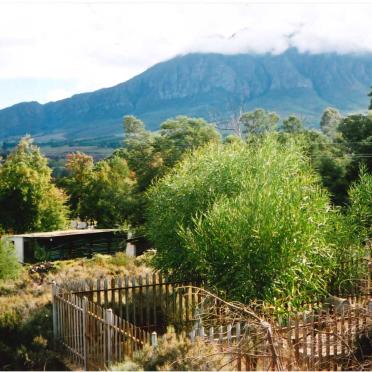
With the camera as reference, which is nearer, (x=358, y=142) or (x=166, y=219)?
(x=166, y=219)

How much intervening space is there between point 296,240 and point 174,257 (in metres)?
3.75

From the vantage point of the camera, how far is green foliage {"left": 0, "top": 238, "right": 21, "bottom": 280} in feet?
67.3

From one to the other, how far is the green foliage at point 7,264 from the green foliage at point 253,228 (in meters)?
8.41

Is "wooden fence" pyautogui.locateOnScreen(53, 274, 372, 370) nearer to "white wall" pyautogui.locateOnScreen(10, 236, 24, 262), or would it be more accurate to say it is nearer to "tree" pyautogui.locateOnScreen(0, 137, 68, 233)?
"white wall" pyautogui.locateOnScreen(10, 236, 24, 262)

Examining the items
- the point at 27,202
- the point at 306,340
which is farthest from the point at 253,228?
the point at 27,202

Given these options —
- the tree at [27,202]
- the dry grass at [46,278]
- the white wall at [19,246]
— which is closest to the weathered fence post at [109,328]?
the dry grass at [46,278]

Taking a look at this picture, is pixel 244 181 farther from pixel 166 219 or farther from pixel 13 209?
pixel 13 209

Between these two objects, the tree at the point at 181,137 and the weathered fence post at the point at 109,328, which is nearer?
the weathered fence post at the point at 109,328

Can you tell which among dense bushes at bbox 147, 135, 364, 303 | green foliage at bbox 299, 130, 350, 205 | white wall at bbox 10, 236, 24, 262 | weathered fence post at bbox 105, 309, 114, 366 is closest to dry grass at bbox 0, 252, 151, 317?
dense bushes at bbox 147, 135, 364, 303

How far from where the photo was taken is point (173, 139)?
33.2m

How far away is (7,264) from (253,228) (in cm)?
1266

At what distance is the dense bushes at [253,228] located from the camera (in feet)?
36.8

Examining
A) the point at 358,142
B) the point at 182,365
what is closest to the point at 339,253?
the point at 182,365

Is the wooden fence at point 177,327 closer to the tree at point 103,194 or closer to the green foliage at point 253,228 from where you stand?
the green foliage at point 253,228
